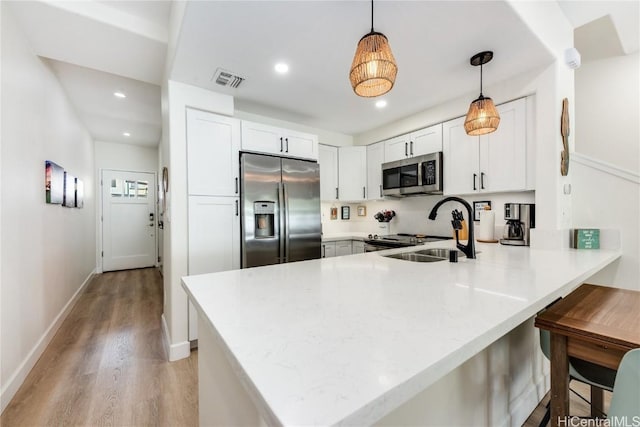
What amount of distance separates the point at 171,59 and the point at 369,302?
7.71 ft

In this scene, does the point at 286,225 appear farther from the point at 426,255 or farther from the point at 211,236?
the point at 426,255

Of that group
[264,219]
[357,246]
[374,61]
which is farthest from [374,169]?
[374,61]

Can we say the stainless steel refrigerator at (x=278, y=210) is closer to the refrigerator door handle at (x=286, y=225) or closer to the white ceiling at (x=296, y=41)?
the refrigerator door handle at (x=286, y=225)

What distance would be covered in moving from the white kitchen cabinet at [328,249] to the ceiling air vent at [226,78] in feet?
6.73

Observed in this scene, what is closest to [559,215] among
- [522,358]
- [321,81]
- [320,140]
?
[522,358]

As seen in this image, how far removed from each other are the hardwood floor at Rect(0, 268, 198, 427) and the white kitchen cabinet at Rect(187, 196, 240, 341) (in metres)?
0.42

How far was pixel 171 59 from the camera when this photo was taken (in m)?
2.12

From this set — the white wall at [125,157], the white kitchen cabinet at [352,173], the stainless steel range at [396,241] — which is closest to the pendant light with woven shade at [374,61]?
the stainless steel range at [396,241]

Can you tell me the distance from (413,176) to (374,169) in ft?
2.40

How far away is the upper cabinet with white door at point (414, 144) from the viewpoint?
3.12 meters

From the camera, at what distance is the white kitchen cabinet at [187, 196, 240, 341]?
95.4 inches

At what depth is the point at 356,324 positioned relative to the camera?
71cm

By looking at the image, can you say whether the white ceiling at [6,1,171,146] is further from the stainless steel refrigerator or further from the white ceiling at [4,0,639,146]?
the stainless steel refrigerator

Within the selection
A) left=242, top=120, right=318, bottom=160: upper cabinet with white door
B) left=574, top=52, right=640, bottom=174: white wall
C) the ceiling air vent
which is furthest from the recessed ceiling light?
left=574, top=52, right=640, bottom=174: white wall
